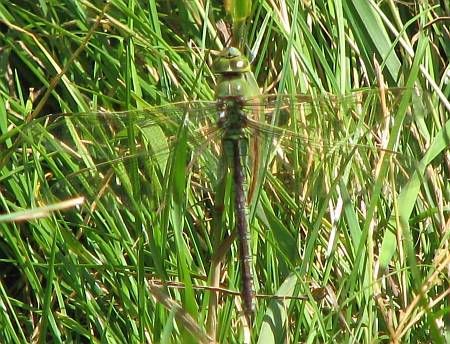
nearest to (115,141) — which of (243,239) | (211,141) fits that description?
(211,141)

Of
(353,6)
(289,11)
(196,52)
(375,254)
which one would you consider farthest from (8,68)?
(375,254)

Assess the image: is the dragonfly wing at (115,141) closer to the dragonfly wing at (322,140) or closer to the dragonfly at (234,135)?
the dragonfly at (234,135)

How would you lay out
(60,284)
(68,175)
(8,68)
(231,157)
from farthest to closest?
1. (8,68)
2. (60,284)
3. (68,175)
4. (231,157)

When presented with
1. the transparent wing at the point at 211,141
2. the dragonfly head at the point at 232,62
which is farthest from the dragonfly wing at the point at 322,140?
the dragonfly head at the point at 232,62

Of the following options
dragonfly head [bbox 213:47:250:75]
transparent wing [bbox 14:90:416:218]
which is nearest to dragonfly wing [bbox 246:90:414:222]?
transparent wing [bbox 14:90:416:218]

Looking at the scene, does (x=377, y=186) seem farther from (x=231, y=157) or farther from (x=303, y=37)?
(x=303, y=37)

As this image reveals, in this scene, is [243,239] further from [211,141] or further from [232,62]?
[232,62]

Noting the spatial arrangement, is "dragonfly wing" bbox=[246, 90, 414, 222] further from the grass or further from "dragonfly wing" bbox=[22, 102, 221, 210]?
"dragonfly wing" bbox=[22, 102, 221, 210]

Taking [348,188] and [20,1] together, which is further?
[20,1]
